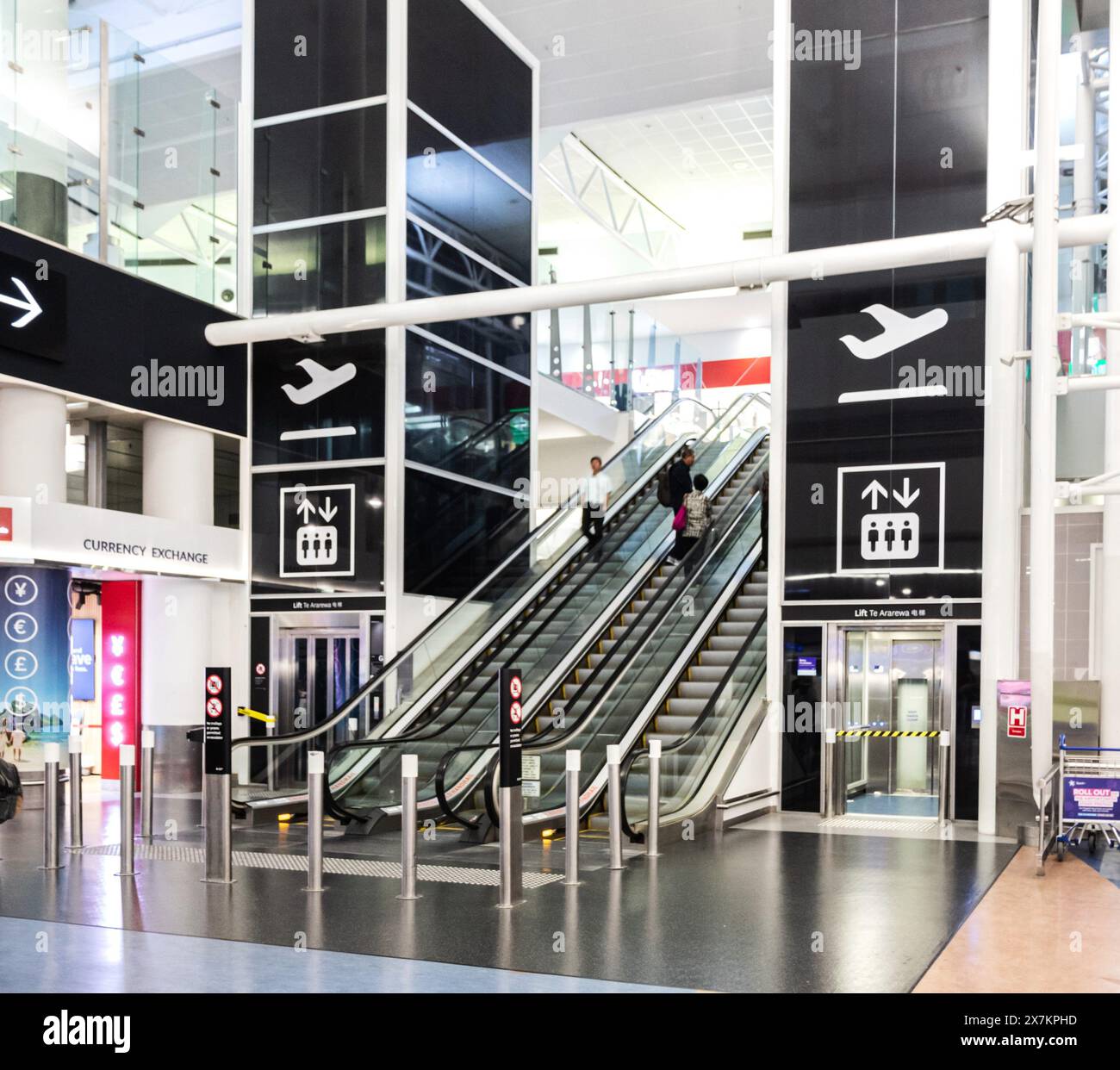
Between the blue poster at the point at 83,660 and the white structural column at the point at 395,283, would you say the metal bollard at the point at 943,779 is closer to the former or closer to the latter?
the white structural column at the point at 395,283

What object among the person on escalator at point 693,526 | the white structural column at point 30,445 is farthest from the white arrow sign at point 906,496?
the white structural column at point 30,445

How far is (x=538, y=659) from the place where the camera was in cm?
1395

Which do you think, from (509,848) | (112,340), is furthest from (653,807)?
(112,340)

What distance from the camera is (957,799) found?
472 inches

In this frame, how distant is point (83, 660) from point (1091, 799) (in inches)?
480

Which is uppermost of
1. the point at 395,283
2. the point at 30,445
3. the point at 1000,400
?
the point at 395,283

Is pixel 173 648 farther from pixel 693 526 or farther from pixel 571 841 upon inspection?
pixel 571 841

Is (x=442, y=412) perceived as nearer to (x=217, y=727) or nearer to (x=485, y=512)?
(x=485, y=512)

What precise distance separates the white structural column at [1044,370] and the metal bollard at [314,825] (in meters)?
5.60

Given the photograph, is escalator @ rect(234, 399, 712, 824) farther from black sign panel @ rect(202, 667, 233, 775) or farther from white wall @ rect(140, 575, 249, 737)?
white wall @ rect(140, 575, 249, 737)

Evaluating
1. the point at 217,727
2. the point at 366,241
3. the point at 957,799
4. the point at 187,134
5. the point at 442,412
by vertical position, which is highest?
the point at 187,134

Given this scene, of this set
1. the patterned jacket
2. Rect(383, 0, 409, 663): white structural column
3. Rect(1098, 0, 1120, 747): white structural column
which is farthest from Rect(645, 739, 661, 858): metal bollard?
the patterned jacket
